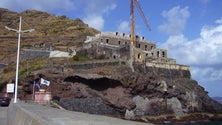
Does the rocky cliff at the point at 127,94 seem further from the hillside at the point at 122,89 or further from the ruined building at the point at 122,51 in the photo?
the ruined building at the point at 122,51

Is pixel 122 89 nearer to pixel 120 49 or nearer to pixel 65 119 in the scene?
pixel 120 49

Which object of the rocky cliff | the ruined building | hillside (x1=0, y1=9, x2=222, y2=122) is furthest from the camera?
the ruined building

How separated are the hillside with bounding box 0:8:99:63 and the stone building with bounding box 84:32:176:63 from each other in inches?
1339

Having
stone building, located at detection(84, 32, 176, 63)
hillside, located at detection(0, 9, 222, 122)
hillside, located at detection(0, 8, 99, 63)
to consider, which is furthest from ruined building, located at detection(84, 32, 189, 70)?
hillside, located at detection(0, 8, 99, 63)

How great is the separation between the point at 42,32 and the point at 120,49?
79328 mm

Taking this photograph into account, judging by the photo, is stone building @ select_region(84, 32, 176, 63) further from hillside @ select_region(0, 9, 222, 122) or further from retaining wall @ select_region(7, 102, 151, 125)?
retaining wall @ select_region(7, 102, 151, 125)

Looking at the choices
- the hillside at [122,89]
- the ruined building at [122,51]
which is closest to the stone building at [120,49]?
the ruined building at [122,51]

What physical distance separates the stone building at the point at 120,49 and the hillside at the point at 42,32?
34.0m

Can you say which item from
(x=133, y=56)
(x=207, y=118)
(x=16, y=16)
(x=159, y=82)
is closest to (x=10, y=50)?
(x=16, y=16)

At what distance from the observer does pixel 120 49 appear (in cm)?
8088

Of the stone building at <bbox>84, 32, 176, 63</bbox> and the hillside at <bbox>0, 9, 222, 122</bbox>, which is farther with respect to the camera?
the stone building at <bbox>84, 32, 176, 63</bbox>

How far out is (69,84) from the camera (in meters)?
64.3

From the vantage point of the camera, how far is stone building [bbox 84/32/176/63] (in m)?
79.6

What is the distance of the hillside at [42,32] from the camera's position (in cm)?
12597
